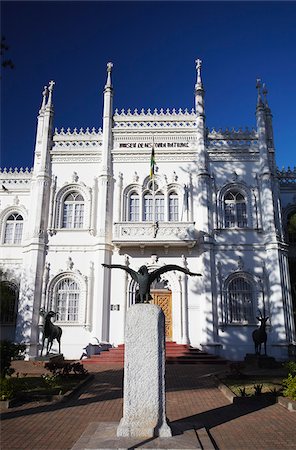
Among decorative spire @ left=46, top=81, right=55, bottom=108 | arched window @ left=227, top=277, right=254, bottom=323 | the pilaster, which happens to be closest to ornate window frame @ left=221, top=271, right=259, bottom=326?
arched window @ left=227, top=277, right=254, bottom=323

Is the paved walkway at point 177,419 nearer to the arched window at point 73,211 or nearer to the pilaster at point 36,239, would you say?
the pilaster at point 36,239

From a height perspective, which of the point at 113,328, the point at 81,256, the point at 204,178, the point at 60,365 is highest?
the point at 204,178

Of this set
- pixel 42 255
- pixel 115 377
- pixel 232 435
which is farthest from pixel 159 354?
pixel 42 255

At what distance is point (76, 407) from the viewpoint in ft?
27.8

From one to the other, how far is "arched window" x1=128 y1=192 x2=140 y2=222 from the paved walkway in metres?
11.8

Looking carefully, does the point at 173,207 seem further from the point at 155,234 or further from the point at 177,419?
the point at 177,419

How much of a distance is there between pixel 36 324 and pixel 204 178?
1232cm

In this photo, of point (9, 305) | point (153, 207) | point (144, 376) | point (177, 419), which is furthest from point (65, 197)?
point (144, 376)

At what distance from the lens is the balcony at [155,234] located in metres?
20.0

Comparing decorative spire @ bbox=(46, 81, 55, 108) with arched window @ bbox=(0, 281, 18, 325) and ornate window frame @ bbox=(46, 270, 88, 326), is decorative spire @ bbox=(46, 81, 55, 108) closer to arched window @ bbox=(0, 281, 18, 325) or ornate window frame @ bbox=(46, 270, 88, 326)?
ornate window frame @ bbox=(46, 270, 88, 326)

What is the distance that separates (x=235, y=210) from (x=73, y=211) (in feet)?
31.3

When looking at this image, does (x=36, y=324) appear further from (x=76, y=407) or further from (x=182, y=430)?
(x=182, y=430)

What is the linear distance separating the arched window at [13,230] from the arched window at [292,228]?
53.2 feet

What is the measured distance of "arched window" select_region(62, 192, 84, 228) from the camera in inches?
855
